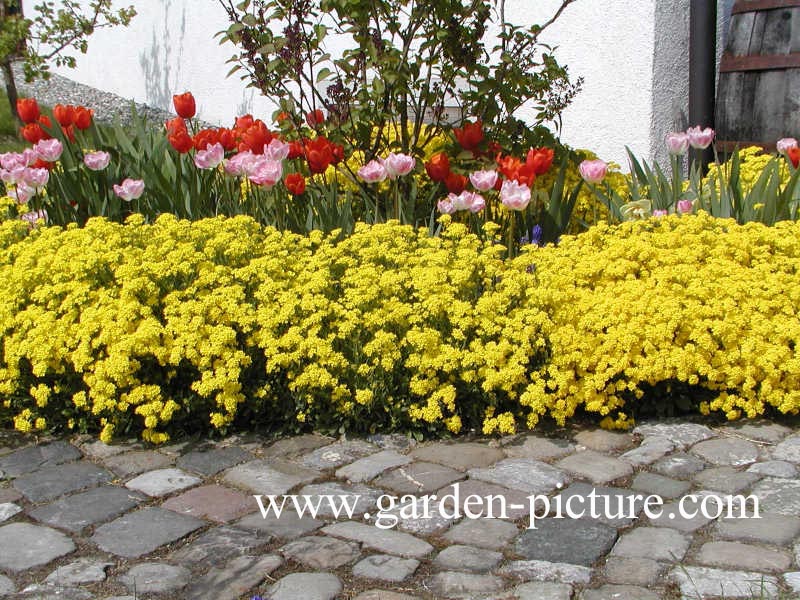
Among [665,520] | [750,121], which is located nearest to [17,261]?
[665,520]

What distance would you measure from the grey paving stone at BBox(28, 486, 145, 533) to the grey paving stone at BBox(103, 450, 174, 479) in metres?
0.13

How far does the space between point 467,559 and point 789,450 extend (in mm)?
1297

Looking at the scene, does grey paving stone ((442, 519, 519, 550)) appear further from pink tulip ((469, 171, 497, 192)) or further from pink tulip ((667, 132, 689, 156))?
pink tulip ((667, 132, 689, 156))

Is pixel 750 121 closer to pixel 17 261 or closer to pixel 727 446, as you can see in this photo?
pixel 727 446

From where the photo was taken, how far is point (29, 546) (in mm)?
2744

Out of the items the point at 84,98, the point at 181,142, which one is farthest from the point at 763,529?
the point at 84,98

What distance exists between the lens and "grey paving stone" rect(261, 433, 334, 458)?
3.35m

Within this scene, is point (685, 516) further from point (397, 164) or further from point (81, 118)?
point (81, 118)

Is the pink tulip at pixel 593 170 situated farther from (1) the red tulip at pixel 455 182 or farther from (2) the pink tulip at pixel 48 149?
(2) the pink tulip at pixel 48 149

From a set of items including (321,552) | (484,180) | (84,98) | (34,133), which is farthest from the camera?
(84,98)

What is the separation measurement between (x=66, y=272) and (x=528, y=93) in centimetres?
245

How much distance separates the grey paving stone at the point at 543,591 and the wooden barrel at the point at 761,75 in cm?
385

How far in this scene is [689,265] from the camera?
3.75m

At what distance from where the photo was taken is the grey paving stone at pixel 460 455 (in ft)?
10.6
